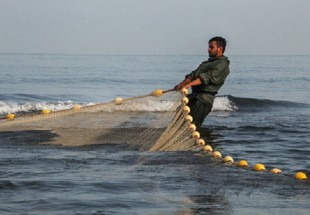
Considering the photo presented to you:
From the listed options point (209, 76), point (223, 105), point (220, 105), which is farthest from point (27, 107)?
point (209, 76)

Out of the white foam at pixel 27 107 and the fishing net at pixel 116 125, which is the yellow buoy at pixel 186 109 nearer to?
the fishing net at pixel 116 125

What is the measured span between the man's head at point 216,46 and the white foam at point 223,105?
1118cm

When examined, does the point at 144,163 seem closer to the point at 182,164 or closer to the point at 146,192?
the point at 182,164

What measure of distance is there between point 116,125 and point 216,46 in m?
2.09

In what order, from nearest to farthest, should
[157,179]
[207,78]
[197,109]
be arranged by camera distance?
1. [157,179]
2. [207,78]
3. [197,109]

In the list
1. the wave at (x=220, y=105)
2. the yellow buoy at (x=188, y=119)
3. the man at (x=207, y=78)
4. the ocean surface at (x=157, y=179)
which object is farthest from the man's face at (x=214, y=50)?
the wave at (x=220, y=105)

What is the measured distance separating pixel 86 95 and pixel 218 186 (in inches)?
867

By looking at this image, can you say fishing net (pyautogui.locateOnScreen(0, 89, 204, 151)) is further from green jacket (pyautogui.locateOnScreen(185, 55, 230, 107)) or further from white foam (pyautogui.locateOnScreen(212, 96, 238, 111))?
white foam (pyautogui.locateOnScreen(212, 96, 238, 111))

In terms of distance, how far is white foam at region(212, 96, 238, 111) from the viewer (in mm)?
22766

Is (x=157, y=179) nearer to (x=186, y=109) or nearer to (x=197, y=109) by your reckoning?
(x=186, y=109)

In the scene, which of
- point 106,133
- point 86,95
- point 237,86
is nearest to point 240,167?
point 106,133

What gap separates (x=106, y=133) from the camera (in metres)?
11.5

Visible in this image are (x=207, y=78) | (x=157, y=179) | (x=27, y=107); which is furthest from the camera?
(x=27, y=107)

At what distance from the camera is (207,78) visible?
443 inches
